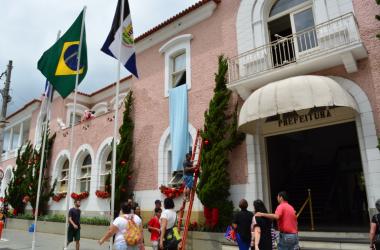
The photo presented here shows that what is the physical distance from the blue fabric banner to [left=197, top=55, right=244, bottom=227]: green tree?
1.34m

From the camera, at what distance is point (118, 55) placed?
9.52m

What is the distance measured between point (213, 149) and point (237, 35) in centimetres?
466

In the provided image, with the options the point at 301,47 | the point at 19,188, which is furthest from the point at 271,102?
the point at 19,188

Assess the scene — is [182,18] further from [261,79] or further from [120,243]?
[120,243]

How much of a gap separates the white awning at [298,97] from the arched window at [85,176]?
39.9 feet

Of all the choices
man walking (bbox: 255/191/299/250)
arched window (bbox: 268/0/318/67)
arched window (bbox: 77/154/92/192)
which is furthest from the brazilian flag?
arched window (bbox: 77/154/92/192)

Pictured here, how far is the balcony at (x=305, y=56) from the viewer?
9.23m

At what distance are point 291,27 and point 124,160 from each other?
9117 millimetres

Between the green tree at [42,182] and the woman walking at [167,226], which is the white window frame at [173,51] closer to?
the woman walking at [167,226]

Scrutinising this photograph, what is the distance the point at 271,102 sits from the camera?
29.8ft

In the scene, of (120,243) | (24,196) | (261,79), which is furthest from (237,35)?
(24,196)

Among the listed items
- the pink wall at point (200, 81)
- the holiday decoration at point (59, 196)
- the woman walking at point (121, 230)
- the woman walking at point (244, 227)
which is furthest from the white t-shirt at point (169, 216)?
the holiday decoration at point (59, 196)

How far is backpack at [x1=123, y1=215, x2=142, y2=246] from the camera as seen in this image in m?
5.78

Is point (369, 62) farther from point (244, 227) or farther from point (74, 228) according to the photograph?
point (74, 228)
